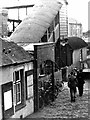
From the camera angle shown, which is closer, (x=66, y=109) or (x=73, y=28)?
(x=66, y=109)

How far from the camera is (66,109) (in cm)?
1392

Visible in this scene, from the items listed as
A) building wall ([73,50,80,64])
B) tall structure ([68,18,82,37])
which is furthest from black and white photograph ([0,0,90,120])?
tall structure ([68,18,82,37])

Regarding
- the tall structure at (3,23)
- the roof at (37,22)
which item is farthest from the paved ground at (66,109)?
the tall structure at (3,23)

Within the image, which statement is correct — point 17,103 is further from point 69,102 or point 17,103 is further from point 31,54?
point 69,102

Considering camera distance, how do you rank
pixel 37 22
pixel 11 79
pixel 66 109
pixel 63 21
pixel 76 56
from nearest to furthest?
pixel 11 79
pixel 66 109
pixel 37 22
pixel 63 21
pixel 76 56

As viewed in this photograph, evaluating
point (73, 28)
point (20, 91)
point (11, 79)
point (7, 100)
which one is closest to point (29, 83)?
point (20, 91)

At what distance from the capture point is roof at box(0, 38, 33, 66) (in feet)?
36.2

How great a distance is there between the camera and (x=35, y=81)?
13.8 metres

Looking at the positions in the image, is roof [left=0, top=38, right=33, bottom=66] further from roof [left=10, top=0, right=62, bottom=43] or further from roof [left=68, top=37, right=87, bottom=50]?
roof [left=68, top=37, right=87, bottom=50]

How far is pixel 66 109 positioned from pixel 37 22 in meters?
10.6

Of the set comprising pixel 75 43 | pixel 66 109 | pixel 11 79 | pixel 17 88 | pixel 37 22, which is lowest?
pixel 66 109

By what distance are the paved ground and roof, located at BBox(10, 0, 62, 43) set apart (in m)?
5.45

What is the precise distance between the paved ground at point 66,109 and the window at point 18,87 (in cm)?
102

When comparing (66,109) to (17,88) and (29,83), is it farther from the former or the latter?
(17,88)
